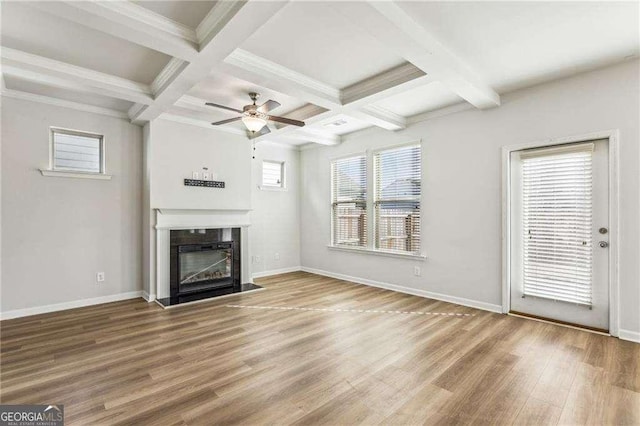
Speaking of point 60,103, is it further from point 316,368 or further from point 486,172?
point 486,172

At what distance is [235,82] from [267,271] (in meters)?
3.88

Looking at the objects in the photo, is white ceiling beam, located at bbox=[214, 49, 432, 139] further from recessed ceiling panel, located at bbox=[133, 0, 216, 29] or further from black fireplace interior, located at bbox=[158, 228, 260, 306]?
black fireplace interior, located at bbox=[158, 228, 260, 306]

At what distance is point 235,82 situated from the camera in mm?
3535

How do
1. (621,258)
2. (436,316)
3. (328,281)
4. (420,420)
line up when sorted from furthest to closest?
(328,281)
(436,316)
(621,258)
(420,420)

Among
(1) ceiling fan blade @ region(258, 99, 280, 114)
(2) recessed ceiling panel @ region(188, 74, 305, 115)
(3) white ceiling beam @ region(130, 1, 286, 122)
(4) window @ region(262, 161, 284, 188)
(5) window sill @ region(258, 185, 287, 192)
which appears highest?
(2) recessed ceiling panel @ region(188, 74, 305, 115)

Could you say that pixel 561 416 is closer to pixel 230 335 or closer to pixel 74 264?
pixel 230 335

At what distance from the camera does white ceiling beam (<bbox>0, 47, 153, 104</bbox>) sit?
2.92 metres

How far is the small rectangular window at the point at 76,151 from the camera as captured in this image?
414 centimetres

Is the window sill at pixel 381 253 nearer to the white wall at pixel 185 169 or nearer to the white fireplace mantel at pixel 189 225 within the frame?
the white fireplace mantel at pixel 189 225

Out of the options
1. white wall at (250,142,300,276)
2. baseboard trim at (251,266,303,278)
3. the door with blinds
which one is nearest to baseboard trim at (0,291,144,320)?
baseboard trim at (251,266,303,278)

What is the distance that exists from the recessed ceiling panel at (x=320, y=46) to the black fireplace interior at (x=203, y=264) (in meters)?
3.04

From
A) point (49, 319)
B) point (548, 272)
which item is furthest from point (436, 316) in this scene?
point (49, 319)

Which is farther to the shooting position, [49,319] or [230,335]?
[49,319]

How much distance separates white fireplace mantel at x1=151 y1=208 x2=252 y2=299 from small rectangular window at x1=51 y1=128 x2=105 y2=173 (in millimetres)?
1109
